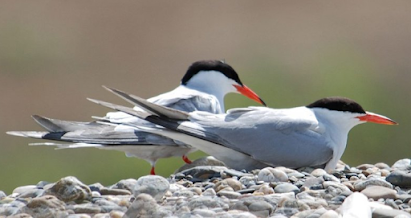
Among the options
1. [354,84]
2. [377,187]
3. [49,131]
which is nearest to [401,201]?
[377,187]

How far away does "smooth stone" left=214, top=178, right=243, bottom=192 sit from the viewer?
5.93 meters

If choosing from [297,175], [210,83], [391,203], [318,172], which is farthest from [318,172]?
[210,83]

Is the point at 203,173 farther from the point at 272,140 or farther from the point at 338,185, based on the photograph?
the point at 338,185

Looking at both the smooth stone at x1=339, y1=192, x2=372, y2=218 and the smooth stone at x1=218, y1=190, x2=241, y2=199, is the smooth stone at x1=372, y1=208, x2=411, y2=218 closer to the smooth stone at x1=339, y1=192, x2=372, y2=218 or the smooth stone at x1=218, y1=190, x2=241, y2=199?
the smooth stone at x1=339, y1=192, x2=372, y2=218

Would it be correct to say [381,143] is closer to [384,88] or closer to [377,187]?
[384,88]

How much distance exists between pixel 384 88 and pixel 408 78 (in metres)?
0.44

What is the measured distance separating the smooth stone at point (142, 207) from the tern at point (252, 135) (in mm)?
Answer: 1469

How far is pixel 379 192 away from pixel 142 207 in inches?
46.2

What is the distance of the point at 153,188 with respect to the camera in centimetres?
559

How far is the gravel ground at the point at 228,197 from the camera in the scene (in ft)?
17.4

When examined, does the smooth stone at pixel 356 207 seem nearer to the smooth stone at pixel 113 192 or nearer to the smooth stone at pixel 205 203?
the smooth stone at pixel 205 203

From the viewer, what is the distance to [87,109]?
48.6 feet

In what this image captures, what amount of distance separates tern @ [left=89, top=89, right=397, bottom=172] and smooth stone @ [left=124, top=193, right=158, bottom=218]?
1469mm

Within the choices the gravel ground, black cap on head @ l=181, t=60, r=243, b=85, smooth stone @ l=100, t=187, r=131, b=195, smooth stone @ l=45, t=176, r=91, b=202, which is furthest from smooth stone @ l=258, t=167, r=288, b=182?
black cap on head @ l=181, t=60, r=243, b=85
